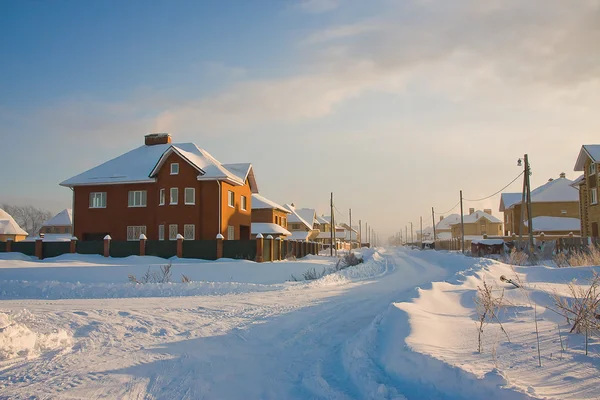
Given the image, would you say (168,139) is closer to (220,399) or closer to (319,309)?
(319,309)

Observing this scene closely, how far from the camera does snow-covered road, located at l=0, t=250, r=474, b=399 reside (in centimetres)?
543

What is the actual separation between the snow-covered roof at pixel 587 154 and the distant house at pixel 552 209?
17.9 metres

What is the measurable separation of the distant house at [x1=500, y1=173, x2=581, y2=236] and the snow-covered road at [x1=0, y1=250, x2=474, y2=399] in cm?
5042

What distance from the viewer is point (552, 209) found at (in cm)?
5625

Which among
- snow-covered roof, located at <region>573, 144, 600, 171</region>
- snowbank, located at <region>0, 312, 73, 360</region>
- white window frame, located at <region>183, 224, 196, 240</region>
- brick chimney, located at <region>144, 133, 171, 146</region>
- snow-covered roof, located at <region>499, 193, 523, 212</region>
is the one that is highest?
brick chimney, located at <region>144, 133, 171, 146</region>

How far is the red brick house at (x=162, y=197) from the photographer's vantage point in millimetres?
31703

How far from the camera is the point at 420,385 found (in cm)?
497

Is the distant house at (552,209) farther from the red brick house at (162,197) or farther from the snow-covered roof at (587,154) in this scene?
the red brick house at (162,197)

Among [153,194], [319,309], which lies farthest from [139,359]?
[153,194]

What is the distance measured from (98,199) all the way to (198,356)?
3091 cm

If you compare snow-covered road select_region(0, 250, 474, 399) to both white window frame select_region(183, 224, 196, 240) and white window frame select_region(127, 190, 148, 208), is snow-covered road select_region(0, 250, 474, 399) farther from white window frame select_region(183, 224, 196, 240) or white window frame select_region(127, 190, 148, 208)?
white window frame select_region(127, 190, 148, 208)

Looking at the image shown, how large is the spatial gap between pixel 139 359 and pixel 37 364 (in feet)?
4.37

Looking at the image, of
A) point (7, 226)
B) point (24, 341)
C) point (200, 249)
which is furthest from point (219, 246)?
point (7, 226)

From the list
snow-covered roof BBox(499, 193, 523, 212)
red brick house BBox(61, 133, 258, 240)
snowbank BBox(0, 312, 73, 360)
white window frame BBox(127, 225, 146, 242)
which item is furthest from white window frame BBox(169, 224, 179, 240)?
snow-covered roof BBox(499, 193, 523, 212)
